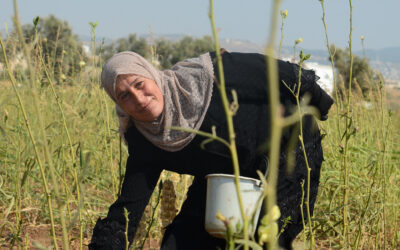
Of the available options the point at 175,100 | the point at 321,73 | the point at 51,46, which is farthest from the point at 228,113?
the point at 51,46

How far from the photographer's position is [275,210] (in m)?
0.58

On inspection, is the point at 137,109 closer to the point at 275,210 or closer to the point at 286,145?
the point at 286,145

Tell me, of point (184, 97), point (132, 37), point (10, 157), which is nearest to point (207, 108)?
point (184, 97)

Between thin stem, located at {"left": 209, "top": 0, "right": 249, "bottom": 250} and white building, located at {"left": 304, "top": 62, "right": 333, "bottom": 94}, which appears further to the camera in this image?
white building, located at {"left": 304, "top": 62, "right": 333, "bottom": 94}

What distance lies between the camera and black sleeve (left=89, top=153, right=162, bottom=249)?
1998mm

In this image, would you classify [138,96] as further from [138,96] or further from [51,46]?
[51,46]

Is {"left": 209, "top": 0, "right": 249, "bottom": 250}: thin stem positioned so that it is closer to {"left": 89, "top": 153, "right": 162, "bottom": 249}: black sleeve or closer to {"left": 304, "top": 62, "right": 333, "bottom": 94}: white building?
{"left": 89, "top": 153, "right": 162, "bottom": 249}: black sleeve

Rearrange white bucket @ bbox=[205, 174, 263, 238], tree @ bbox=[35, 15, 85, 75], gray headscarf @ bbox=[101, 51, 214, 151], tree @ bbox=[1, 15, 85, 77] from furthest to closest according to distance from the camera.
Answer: tree @ bbox=[35, 15, 85, 75], tree @ bbox=[1, 15, 85, 77], gray headscarf @ bbox=[101, 51, 214, 151], white bucket @ bbox=[205, 174, 263, 238]

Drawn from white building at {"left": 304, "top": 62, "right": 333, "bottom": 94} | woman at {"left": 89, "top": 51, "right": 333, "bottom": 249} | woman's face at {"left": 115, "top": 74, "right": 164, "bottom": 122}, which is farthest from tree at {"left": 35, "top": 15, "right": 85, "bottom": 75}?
white building at {"left": 304, "top": 62, "right": 333, "bottom": 94}

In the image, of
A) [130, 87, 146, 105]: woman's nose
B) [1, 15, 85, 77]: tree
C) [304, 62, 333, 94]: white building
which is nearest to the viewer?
[130, 87, 146, 105]: woman's nose

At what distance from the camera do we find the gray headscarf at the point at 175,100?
2.01 m

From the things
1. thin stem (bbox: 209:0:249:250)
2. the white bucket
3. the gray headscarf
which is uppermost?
thin stem (bbox: 209:0:249:250)

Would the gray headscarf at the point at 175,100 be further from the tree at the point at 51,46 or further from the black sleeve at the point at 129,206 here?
the tree at the point at 51,46

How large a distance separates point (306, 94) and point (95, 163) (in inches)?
77.0
